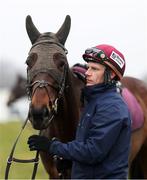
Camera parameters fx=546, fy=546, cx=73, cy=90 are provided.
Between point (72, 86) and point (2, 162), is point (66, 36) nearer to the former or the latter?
point (72, 86)

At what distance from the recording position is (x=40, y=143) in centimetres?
415

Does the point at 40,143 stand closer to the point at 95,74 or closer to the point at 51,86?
the point at 95,74

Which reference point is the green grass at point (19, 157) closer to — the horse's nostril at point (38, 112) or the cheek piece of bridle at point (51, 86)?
the cheek piece of bridle at point (51, 86)

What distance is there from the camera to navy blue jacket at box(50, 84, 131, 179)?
3.85m

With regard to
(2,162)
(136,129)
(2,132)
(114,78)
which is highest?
(114,78)

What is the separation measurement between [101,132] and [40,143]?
1.82 ft

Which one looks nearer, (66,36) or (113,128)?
(113,128)

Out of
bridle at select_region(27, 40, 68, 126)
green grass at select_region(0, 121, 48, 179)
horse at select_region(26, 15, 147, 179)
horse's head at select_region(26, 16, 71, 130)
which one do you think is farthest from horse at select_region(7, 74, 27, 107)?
bridle at select_region(27, 40, 68, 126)

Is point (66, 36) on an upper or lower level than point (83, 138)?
upper

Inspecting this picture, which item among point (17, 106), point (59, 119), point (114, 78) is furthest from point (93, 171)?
point (17, 106)

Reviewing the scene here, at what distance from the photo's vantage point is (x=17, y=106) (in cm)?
1769

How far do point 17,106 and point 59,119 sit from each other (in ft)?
40.4

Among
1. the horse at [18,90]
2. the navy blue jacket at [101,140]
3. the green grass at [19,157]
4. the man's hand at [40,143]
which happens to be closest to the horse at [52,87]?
the man's hand at [40,143]

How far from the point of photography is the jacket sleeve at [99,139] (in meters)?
3.84
